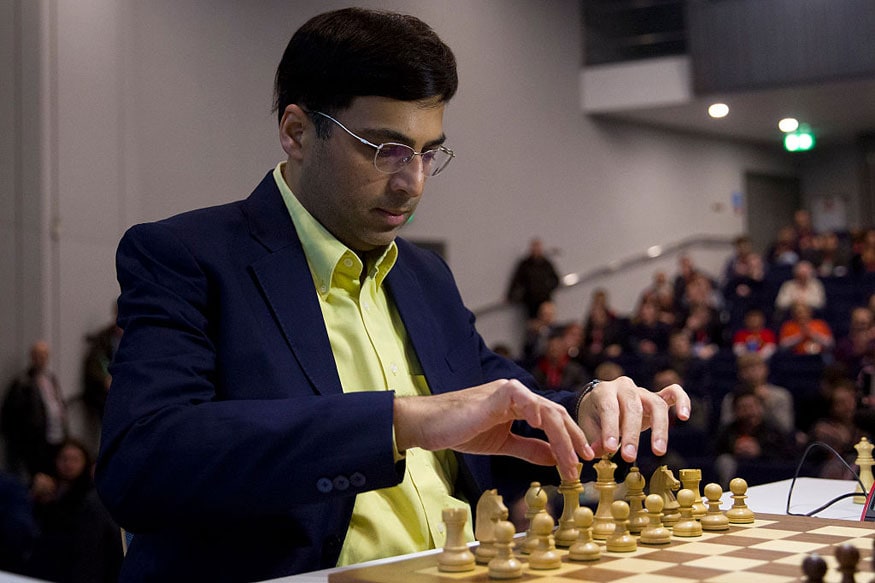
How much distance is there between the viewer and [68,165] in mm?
8562

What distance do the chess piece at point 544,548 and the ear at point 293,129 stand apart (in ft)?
2.72

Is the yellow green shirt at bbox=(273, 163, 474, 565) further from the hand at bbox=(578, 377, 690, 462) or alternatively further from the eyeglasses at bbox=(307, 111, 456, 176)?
the hand at bbox=(578, 377, 690, 462)

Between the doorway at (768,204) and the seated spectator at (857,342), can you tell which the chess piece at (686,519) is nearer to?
the seated spectator at (857,342)

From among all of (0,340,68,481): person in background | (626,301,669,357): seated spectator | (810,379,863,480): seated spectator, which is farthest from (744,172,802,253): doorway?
(0,340,68,481): person in background

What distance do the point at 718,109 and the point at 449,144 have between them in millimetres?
3550

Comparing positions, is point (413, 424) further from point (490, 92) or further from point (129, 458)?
point (490, 92)

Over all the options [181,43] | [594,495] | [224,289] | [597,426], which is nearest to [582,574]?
[597,426]

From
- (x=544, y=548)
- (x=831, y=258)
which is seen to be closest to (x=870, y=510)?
(x=544, y=548)

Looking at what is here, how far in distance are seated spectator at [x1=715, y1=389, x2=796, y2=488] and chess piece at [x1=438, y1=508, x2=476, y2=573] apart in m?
5.27

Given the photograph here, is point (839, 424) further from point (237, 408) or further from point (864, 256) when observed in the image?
point (237, 408)

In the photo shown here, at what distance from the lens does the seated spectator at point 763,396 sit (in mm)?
7156

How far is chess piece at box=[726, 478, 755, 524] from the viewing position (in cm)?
169

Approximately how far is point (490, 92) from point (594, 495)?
8.25 metres

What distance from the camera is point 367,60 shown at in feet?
5.91
